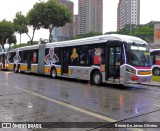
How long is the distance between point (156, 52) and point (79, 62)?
12.2 metres

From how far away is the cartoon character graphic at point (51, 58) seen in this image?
23672mm

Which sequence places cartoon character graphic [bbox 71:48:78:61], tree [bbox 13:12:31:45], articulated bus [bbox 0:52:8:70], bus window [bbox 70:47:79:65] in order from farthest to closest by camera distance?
1. tree [bbox 13:12:31:45]
2. articulated bus [bbox 0:52:8:70]
3. cartoon character graphic [bbox 71:48:78:61]
4. bus window [bbox 70:47:79:65]

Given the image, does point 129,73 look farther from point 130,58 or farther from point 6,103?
point 6,103

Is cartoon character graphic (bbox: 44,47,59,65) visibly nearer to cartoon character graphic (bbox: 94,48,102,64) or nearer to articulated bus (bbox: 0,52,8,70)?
cartoon character graphic (bbox: 94,48,102,64)

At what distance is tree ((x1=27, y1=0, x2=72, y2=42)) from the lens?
122 feet

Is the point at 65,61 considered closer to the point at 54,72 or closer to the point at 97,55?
the point at 54,72

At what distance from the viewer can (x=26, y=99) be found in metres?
11.4

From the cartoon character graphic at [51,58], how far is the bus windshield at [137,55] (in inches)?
336

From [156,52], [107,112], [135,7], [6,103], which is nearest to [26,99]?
[6,103]

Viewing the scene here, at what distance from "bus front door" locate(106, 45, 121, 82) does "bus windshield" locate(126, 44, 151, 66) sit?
2.21ft

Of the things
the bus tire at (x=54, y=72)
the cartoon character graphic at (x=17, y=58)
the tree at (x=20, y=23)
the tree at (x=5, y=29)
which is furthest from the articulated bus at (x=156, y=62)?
the tree at (x=5, y=29)

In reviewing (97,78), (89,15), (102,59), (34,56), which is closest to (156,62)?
(34,56)

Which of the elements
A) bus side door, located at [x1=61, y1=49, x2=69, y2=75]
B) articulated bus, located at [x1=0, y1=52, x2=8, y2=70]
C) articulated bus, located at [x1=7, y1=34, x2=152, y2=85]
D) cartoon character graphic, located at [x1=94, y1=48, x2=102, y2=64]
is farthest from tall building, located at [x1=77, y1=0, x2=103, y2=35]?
cartoon character graphic, located at [x1=94, y1=48, x2=102, y2=64]

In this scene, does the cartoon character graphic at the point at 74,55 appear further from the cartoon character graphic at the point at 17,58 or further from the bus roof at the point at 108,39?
the cartoon character graphic at the point at 17,58
